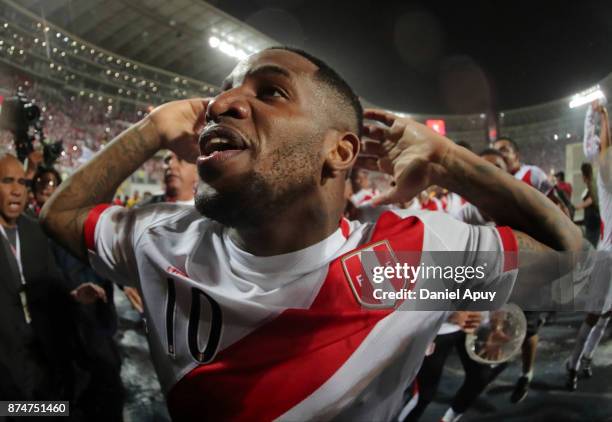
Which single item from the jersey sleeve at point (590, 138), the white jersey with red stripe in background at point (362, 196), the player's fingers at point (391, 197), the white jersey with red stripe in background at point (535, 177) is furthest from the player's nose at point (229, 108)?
the jersey sleeve at point (590, 138)

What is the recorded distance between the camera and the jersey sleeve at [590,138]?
1.11 m

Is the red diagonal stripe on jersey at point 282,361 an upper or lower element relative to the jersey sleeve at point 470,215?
lower

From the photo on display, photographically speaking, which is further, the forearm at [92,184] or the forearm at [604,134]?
Result: the forearm at [604,134]

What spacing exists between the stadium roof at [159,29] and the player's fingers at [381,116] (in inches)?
17.7

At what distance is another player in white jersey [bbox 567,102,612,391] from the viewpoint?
105 cm

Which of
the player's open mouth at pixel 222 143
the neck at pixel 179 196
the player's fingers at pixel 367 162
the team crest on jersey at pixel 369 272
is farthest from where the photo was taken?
the neck at pixel 179 196

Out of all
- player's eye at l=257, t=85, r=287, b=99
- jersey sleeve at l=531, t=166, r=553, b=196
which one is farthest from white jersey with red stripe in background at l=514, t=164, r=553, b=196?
player's eye at l=257, t=85, r=287, b=99

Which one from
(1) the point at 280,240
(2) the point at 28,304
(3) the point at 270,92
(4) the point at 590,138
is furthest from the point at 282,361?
(4) the point at 590,138

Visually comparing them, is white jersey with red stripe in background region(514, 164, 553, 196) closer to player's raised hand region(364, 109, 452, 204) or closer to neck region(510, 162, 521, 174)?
neck region(510, 162, 521, 174)

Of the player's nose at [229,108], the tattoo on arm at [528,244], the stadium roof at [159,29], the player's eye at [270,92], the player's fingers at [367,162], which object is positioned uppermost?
the stadium roof at [159,29]

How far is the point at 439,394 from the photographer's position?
1.21 m

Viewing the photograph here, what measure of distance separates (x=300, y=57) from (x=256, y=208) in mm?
351

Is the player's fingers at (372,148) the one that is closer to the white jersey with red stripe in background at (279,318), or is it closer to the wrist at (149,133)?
the white jersey with red stripe in background at (279,318)

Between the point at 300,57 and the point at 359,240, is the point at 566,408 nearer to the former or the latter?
the point at 359,240
